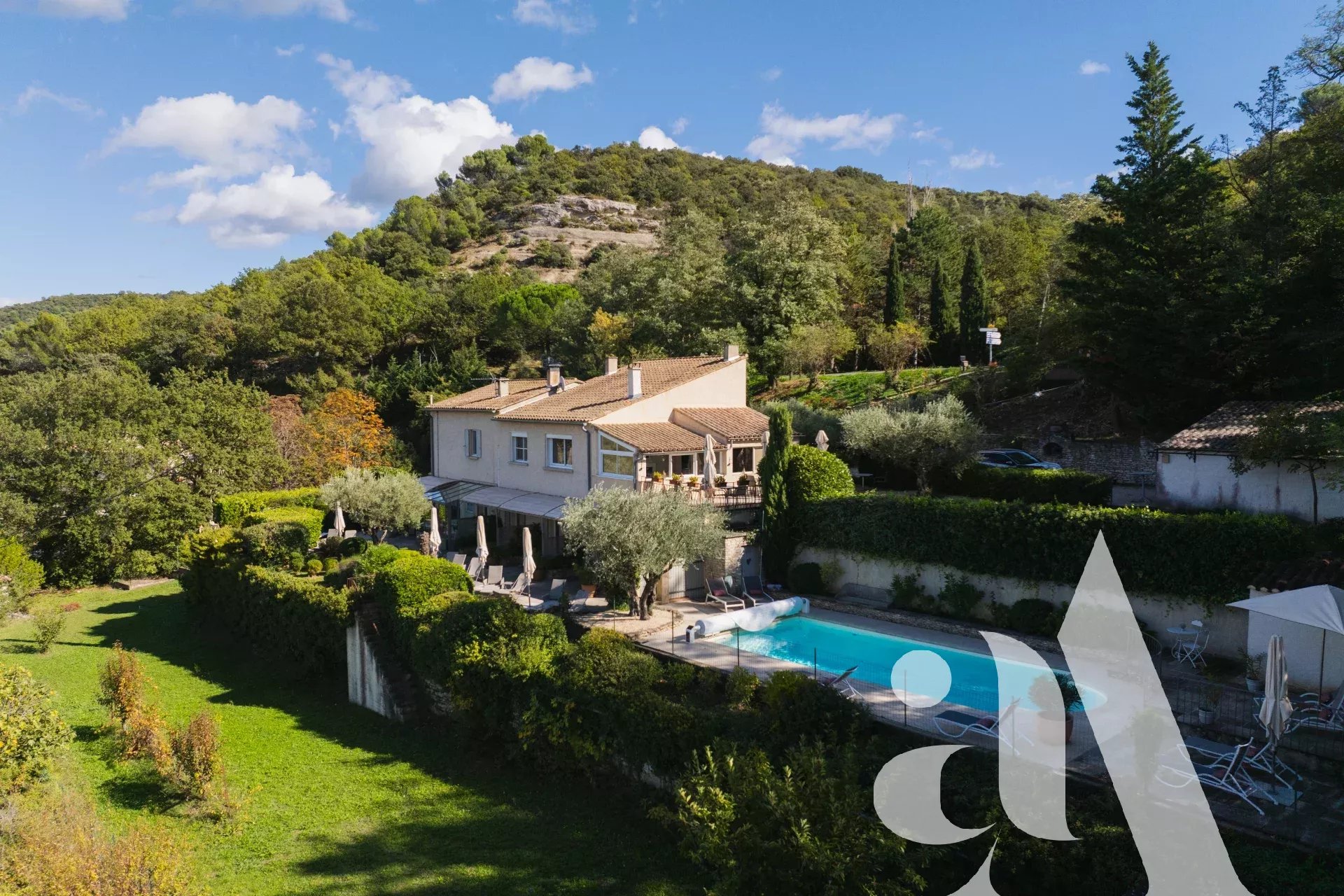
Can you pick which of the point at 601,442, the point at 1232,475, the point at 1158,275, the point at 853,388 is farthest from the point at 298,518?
the point at 1158,275

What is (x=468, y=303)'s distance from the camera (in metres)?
79.3

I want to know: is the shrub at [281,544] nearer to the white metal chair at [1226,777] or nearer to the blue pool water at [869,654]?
the blue pool water at [869,654]

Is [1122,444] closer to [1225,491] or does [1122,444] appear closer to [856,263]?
[1225,491]

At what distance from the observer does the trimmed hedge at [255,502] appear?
35.8 m

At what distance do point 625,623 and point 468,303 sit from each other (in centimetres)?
6373

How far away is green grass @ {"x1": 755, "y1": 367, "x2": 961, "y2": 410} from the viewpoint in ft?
154

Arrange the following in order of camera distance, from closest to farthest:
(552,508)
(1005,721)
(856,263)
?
1. (1005,721)
2. (552,508)
3. (856,263)

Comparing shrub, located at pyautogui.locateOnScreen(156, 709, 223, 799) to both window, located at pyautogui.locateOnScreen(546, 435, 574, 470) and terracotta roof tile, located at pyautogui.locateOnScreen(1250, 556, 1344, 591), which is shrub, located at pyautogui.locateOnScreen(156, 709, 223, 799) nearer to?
window, located at pyautogui.locateOnScreen(546, 435, 574, 470)

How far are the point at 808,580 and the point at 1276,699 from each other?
592 inches

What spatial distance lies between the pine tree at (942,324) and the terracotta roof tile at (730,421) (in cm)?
3012

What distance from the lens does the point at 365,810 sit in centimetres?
1606

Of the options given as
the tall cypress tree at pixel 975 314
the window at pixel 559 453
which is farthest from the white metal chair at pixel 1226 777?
the tall cypress tree at pixel 975 314

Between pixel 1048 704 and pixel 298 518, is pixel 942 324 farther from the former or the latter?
pixel 1048 704

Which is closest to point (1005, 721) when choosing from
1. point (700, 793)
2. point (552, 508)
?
point (700, 793)
